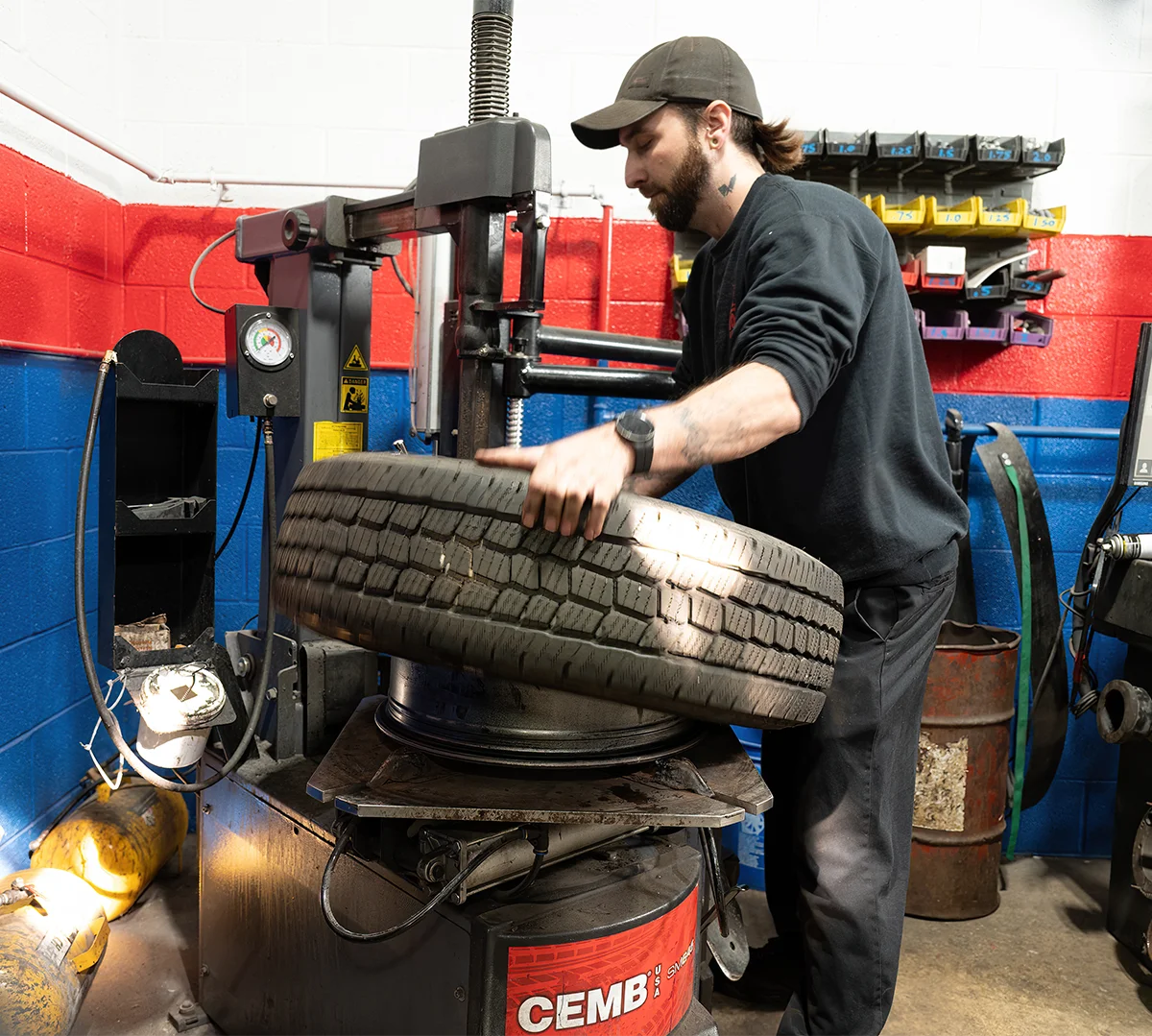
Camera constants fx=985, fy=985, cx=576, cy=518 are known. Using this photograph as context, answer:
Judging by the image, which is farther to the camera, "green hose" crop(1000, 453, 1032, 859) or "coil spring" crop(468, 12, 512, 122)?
"green hose" crop(1000, 453, 1032, 859)

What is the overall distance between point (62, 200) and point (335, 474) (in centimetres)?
159

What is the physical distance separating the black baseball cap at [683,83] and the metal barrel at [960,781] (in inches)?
55.1

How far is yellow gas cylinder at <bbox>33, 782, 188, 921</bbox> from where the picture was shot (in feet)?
6.95

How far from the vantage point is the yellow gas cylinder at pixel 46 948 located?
1.58 m

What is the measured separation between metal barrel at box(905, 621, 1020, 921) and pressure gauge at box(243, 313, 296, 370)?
5.39 feet

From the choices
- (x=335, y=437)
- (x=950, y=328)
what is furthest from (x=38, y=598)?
(x=950, y=328)

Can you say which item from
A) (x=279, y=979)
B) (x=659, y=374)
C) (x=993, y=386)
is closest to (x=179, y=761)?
(x=279, y=979)

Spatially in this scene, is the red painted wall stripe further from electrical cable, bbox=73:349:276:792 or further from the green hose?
electrical cable, bbox=73:349:276:792

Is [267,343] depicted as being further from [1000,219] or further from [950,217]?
[1000,219]

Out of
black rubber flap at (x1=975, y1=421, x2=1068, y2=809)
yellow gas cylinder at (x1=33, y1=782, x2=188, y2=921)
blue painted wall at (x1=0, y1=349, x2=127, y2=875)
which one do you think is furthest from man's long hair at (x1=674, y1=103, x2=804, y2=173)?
yellow gas cylinder at (x1=33, y1=782, x2=188, y2=921)

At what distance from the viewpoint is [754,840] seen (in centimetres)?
240

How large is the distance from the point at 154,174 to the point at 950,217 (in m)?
2.05

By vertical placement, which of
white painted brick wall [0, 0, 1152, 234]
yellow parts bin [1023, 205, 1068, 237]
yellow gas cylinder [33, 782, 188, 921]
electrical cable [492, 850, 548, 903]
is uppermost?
white painted brick wall [0, 0, 1152, 234]

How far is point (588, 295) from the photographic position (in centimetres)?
268
